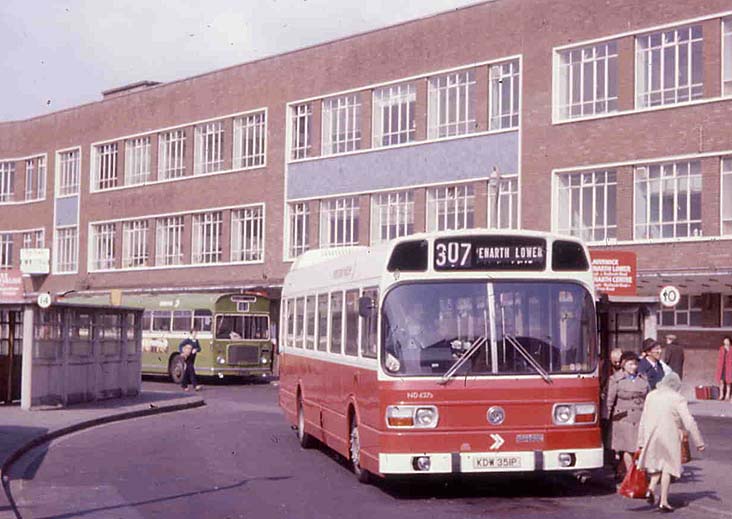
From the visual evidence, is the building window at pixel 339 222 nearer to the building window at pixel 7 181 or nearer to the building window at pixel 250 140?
the building window at pixel 250 140

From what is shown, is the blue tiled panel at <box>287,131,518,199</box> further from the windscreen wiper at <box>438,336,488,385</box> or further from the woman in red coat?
the windscreen wiper at <box>438,336,488,385</box>

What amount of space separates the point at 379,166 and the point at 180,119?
14237 mm

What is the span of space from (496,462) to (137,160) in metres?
49.1

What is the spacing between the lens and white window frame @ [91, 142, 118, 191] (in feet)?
207

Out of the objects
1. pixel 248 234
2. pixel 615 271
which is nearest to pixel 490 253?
pixel 615 271

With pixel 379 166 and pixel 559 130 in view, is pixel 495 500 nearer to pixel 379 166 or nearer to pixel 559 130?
pixel 559 130

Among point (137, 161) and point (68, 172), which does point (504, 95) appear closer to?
point (137, 161)

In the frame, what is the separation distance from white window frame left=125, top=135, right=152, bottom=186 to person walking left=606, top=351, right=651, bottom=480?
4711cm

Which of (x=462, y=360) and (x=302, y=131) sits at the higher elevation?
(x=302, y=131)

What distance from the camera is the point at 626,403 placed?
1547cm

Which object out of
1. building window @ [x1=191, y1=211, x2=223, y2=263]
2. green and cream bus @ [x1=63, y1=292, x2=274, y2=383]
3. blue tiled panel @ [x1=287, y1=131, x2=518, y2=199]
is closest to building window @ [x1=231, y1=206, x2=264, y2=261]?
building window @ [x1=191, y1=211, x2=223, y2=263]

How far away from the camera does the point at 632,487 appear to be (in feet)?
45.5

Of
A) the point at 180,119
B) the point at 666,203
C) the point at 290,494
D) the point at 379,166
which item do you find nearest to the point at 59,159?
the point at 180,119

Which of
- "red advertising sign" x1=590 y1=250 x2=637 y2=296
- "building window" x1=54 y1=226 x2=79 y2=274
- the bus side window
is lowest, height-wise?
the bus side window
